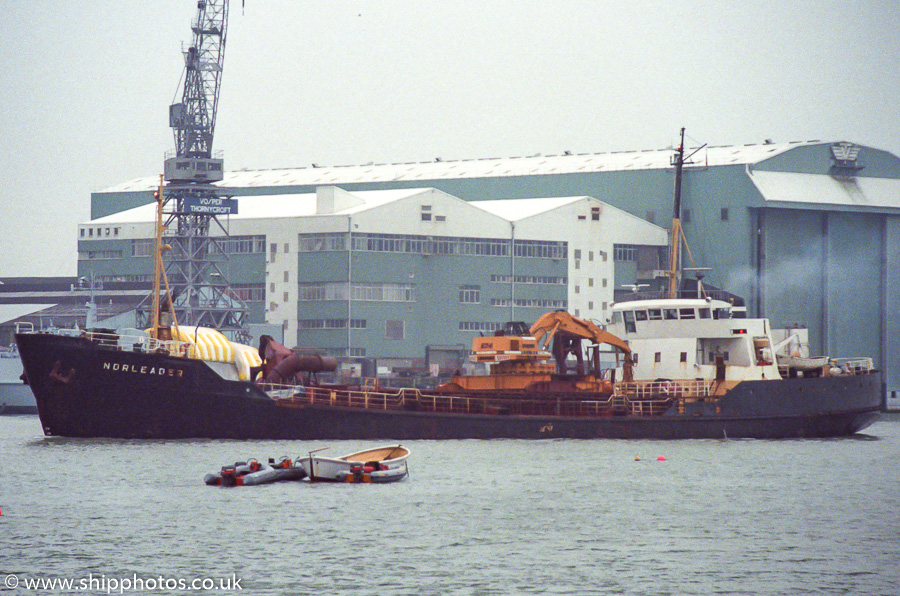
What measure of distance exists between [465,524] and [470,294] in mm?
80702

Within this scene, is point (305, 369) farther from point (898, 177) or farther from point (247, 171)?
point (247, 171)

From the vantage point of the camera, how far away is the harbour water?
32.6 metres

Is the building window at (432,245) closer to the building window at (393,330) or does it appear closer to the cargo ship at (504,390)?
the building window at (393,330)

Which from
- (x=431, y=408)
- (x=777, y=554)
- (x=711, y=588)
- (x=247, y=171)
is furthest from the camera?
(x=247, y=171)

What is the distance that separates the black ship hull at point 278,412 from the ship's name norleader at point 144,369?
0.04m

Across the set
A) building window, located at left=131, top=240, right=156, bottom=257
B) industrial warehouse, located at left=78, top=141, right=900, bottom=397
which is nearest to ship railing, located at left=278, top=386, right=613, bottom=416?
industrial warehouse, located at left=78, top=141, right=900, bottom=397

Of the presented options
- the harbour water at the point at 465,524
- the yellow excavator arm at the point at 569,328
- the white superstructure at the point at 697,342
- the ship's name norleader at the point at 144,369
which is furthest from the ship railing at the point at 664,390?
the ship's name norleader at the point at 144,369

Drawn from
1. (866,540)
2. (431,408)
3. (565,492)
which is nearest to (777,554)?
(866,540)

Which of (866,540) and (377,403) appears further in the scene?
(377,403)

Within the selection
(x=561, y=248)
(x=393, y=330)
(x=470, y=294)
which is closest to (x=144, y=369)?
(x=393, y=330)

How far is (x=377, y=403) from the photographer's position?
210ft

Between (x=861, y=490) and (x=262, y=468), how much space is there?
2076cm

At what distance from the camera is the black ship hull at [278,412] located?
57.2 meters

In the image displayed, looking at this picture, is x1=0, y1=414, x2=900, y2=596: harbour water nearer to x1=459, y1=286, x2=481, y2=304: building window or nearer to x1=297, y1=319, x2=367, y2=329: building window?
x1=297, y1=319, x2=367, y2=329: building window
